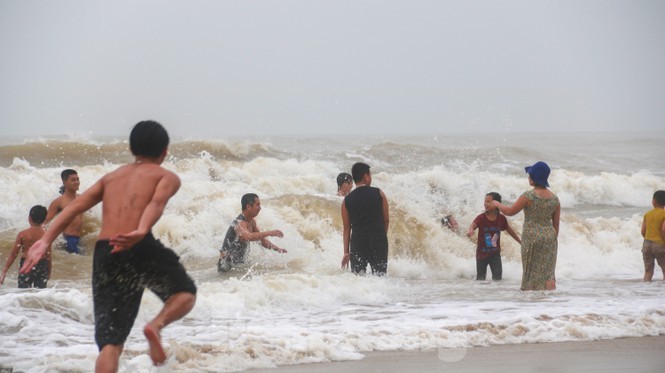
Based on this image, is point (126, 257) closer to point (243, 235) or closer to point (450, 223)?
point (243, 235)

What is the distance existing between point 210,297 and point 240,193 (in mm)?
9490

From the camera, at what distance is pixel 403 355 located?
20.4 ft

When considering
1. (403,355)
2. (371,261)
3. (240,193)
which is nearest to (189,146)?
(240,193)

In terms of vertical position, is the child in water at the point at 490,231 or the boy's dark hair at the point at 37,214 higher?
the boy's dark hair at the point at 37,214

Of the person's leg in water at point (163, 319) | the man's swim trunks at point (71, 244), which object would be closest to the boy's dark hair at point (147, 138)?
the person's leg in water at point (163, 319)

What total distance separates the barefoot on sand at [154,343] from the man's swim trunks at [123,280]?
0.90 ft

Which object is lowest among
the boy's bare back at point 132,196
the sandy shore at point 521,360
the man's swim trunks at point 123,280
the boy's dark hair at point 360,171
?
the sandy shore at point 521,360

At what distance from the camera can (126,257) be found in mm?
4324

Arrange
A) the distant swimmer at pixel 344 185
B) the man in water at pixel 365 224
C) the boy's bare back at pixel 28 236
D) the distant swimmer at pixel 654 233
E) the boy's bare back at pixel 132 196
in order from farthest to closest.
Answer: the distant swimmer at pixel 654 233 < the distant swimmer at pixel 344 185 < the boy's bare back at pixel 28 236 < the man in water at pixel 365 224 < the boy's bare back at pixel 132 196

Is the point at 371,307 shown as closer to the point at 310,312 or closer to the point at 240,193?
the point at 310,312

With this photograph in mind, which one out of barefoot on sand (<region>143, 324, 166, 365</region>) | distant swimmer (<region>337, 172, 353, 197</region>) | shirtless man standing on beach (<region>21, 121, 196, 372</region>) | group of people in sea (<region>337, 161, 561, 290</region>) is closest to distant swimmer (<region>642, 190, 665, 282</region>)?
group of people in sea (<region>337, 161, 561, 290</region>)

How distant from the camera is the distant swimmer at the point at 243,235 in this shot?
9789 mm

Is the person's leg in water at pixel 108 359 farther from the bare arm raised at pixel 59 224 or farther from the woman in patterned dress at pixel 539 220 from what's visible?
the woman in patterned dress at pixel 539 220

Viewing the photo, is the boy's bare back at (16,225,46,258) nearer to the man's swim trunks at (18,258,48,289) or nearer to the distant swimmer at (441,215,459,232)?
the man's swim trunks at (18,258,48,289)
